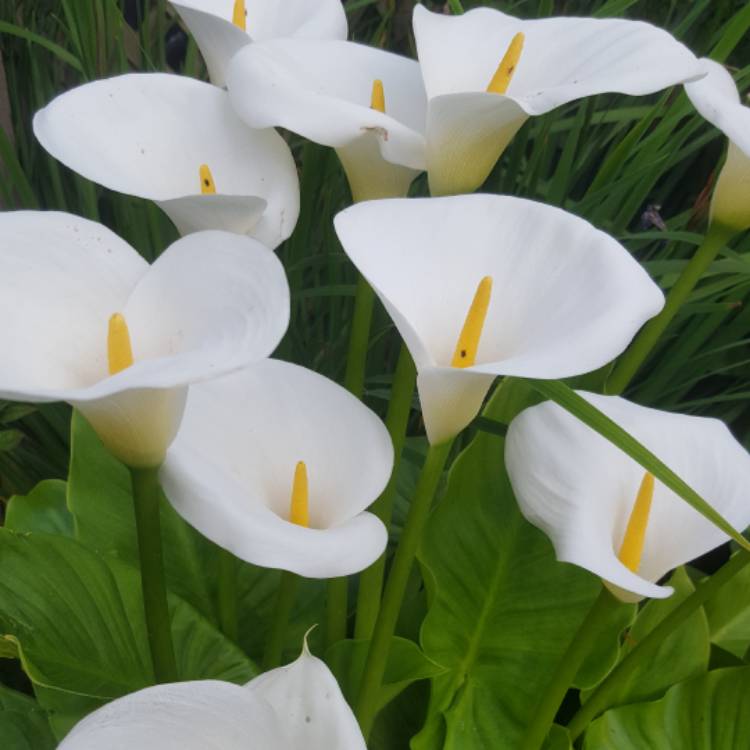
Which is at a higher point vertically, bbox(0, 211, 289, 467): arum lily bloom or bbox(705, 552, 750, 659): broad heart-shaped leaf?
bbox(0, 211, 289, 467): arum lily bloom

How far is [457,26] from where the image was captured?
1.95 feet

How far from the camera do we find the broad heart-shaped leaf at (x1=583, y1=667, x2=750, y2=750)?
59cm

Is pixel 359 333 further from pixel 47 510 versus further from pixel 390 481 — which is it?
pixel 47 510

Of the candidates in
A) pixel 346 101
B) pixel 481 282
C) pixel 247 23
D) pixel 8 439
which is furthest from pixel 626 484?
pixel 8 439

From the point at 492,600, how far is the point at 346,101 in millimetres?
329

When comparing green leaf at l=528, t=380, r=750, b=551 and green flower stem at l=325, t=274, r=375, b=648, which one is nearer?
green leaf at l=528, t=380, r=750, b=551

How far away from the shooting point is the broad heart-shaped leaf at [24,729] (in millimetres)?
597

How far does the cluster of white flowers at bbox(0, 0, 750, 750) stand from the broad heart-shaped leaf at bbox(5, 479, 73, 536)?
0.83ft

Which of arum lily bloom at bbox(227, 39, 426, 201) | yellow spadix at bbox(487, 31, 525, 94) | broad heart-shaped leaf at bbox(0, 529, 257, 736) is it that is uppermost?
yellow spadix at bbox(487, 31, 525, 94)

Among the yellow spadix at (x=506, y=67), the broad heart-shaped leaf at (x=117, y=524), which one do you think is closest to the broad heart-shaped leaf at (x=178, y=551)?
the broad heart-shaped leaf at (x=117, y=524)

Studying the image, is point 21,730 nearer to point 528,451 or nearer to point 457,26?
point 528,451

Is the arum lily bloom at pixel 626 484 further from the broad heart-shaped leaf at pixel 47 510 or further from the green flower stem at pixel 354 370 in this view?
the broad heart-shaped leaf at pixel 47 510

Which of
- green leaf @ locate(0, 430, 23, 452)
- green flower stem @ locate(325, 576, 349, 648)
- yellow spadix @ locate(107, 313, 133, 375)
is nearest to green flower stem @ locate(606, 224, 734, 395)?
green flower stem @ locate(325, 576, 349, 648)

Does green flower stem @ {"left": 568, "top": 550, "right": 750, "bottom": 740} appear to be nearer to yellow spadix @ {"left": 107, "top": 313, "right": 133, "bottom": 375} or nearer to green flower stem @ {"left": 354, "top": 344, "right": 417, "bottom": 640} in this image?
green flower stem @ {"left": 354, "top": 344, "right": 417, "bottom": 640}
